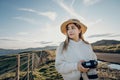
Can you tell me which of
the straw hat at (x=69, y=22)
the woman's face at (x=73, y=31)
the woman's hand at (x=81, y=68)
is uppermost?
the straw hat at (x=69, y=22)

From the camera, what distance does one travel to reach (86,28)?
3150 millimetres

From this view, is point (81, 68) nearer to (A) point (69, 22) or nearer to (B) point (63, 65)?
(B) point (63, 65)

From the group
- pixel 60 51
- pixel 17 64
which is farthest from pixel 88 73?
pixel 17 64

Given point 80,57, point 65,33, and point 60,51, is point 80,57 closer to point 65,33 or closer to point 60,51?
point 60,51

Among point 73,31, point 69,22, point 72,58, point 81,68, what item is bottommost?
point 81,68

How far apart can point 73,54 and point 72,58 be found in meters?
0.06

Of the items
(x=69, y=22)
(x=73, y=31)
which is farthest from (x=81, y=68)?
(x=69, y=22)

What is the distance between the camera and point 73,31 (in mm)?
2879

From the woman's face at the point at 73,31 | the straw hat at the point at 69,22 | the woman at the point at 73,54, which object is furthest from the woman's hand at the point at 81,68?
the straw hat at the point at 69,22

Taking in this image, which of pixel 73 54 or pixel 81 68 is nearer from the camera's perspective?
pixel 81 68

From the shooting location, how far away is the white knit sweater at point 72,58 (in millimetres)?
2629

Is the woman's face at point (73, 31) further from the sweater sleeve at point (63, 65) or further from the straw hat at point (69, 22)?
the sweater sleeve at point (63, 65)

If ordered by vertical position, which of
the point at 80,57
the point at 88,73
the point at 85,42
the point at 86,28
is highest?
the point at 86,28

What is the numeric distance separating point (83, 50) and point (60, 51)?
325mm
